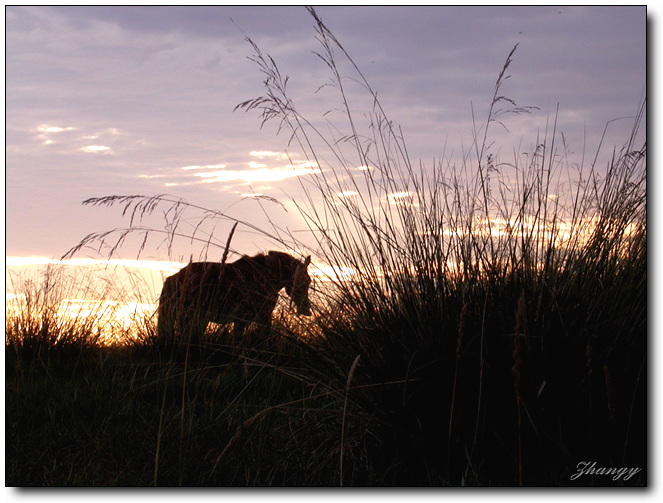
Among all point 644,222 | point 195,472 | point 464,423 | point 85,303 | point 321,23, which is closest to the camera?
point 464,423

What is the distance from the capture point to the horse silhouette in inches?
89.9

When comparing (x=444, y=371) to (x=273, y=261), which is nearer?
(x=444, y=371)

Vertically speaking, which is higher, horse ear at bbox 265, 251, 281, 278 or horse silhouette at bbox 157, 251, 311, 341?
horse ear at bbox 265, 251, 281, 278

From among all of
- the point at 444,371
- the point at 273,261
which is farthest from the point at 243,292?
the point at 444,371

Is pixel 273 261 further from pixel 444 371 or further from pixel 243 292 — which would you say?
pixel 444 371

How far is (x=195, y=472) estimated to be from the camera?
200 centimetres

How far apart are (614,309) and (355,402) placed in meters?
0.88

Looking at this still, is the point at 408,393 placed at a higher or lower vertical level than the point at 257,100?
lower

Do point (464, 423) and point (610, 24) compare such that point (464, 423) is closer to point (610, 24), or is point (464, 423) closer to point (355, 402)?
point (355, 402)

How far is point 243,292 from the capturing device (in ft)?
9.12

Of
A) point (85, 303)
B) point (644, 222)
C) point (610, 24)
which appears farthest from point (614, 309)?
point (85, 303)

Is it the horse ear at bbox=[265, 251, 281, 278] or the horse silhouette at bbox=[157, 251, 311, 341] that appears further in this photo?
the horse ear at bbox=[265, 251, 281, 278]

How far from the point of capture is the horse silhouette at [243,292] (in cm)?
228

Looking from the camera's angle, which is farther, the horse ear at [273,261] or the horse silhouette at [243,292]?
the horse ear at [273,261]
